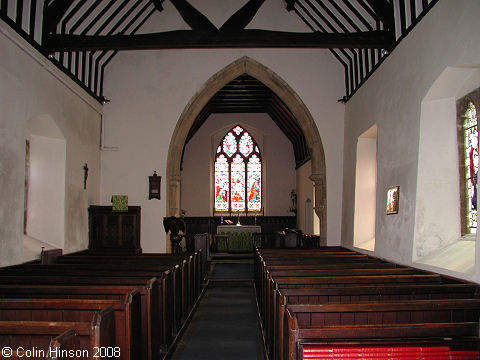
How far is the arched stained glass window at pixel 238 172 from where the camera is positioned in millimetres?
16203

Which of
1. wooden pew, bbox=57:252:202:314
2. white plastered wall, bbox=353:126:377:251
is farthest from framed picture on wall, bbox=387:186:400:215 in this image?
wooden pew, bbox=57:252:202:314

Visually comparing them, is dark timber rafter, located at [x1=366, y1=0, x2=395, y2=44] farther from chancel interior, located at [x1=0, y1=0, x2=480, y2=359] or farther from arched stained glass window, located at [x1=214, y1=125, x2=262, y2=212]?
arched stained glass window, located at [x1=214, y1=125, x2=262, y2=212]

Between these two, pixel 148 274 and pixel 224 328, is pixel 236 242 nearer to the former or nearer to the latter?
pixel 224 328

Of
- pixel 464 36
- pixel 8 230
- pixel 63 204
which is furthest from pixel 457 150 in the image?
pixel 63 204

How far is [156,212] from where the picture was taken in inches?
388

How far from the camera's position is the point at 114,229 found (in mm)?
9180

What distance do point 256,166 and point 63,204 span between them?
9227 mm

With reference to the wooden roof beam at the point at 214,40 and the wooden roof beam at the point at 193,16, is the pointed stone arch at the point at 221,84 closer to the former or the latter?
the wooden roof beam at the point at 193,16

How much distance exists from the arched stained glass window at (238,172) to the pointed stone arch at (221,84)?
19.9ft

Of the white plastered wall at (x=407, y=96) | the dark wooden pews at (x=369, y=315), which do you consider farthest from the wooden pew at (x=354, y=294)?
the white plastered wall at (x=407, y=96)

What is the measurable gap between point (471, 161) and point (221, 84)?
6058 millimetres

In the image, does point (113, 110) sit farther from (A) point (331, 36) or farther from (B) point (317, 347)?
(B) point (317, 347)

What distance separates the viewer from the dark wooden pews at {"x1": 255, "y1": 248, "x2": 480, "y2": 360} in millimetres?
2256

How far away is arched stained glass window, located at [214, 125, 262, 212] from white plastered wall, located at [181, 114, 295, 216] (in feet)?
1.03
